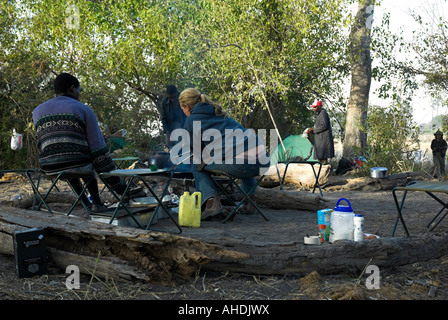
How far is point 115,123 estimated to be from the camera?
10.0 m

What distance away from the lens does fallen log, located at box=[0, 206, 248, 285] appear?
272 cm

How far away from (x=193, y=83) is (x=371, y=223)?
7.64m

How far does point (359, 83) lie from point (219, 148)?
28.2ft

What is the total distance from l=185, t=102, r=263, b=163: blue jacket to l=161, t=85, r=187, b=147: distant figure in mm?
2895

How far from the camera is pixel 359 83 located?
38.1ft

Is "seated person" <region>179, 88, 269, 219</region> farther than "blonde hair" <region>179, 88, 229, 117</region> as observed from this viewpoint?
No

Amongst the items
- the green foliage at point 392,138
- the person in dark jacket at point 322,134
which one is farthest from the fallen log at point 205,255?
the green foliage at point 392,138

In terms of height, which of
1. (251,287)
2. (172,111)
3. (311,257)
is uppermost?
(172,111)

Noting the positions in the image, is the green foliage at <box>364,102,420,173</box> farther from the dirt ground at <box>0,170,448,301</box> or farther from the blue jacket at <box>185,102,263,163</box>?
the dirt ground at <box>0,170,448,301</box>

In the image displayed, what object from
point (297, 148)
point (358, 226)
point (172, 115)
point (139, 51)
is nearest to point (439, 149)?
point (297, 148)

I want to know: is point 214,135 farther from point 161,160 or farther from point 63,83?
point 63,83

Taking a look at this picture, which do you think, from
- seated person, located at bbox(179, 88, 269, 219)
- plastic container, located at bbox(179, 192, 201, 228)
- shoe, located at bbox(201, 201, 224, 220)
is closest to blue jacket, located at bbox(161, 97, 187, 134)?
seated person, located at bbox(179, 88, 269, 219)

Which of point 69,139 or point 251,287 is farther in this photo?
point 69,139

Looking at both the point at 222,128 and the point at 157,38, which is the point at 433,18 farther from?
the point at 222,128
